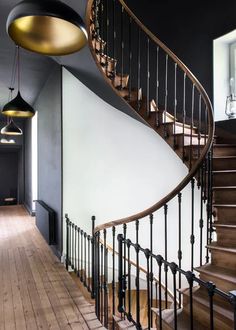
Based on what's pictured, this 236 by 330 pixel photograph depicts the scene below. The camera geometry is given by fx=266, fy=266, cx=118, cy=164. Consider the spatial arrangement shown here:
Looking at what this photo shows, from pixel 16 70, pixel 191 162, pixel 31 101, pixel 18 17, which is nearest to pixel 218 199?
pixel 191 162

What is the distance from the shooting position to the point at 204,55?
4.58 meters

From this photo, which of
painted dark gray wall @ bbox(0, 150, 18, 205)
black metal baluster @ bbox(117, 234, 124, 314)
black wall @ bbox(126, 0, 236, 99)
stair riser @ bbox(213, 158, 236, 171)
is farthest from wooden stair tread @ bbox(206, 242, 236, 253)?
painted dark gray wall @ bbox(0, 150, 18, 205)

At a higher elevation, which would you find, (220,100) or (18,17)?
(220,100)

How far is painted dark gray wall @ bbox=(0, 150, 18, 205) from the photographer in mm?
12945

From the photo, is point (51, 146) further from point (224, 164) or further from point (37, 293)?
point (224, 164)

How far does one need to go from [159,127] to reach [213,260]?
189 cm

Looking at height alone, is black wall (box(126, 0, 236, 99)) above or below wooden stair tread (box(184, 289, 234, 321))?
above

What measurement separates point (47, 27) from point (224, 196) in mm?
2431

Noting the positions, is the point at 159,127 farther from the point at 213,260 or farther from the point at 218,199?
the point at 213,260

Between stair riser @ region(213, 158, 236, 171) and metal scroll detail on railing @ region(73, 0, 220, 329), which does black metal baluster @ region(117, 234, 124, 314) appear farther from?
stair riser @ region(213, 158, 236, 171)

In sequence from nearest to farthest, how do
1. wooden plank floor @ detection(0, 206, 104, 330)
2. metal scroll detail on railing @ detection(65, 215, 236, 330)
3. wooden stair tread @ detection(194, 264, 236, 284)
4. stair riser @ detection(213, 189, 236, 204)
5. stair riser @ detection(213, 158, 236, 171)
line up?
metal scroll detail on railing @ detection(65, 215, 236, 330) → wooden stair tread @ detection(194, 264, 236, 284) → wooden plank floor @ detection(0, 206, 104, 330) → stair riser @ detection(213, 189, 236, 204) → stair riser @ detection(213, 158, 236, 171)

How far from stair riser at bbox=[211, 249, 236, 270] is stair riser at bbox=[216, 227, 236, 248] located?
0.14 metres

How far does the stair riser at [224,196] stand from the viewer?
9.68 ft

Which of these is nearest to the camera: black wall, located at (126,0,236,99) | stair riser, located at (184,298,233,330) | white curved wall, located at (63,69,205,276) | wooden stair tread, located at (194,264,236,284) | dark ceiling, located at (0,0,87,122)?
stair riser, located at (184,298,233,330)
